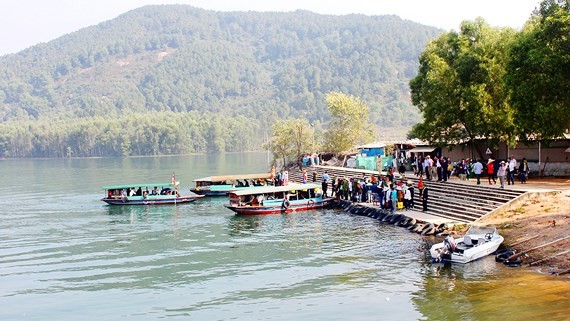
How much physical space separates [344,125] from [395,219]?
45102 millimetres

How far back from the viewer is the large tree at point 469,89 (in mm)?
47594

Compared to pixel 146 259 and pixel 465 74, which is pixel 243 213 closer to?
pixel 146 259

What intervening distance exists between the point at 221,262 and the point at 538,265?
15.0 m

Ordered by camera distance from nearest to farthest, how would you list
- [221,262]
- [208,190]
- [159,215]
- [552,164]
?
1. [221,262]
2. [552,164]
3. [159,215]
4. [208,190]

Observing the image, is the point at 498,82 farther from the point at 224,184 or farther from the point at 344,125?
the point at 344,125

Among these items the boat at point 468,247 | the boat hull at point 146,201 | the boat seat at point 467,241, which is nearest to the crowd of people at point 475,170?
the boat at point 468,247

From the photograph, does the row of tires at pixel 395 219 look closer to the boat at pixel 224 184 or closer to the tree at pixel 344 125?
the boat at pixel 224 184

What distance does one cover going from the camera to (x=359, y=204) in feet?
162

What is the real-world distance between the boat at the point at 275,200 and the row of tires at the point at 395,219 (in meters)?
2.38

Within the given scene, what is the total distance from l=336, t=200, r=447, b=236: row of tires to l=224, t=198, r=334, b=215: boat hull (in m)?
1.83

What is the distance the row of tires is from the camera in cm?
3638

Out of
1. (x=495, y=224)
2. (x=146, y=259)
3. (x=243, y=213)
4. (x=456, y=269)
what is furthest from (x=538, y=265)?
(x=243, y=213)

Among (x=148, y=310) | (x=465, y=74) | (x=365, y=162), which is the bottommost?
(x=148, y=310)

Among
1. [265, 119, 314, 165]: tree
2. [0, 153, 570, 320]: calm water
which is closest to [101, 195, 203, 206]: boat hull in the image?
[0, 153, 570, 320]: calm water
